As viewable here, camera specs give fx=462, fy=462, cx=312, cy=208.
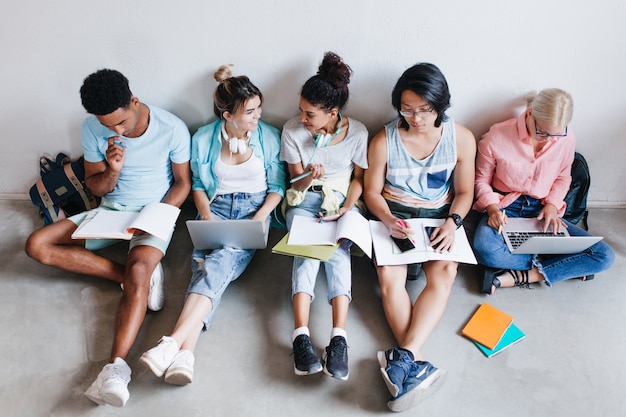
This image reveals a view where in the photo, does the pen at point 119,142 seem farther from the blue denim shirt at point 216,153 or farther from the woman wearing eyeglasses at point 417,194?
the woman wearing eyeglasses at point 417,194

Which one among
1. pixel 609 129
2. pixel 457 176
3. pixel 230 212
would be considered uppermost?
pixel 609 129

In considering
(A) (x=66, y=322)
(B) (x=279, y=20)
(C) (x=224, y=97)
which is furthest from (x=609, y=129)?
(A) (x=66, y=322)

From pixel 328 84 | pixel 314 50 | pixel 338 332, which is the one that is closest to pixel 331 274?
pixel 338 332

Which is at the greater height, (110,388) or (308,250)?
(308,250)

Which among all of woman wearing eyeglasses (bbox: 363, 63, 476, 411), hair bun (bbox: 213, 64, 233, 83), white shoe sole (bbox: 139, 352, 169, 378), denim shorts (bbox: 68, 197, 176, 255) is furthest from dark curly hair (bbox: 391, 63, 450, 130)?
white shoe sole (bbox: 139, 352, 169, 378)

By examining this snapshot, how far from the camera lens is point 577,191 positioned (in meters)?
2.42

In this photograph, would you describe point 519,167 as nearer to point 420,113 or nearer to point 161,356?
point 420,113

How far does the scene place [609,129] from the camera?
2424 mm

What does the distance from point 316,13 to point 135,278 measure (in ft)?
4.64

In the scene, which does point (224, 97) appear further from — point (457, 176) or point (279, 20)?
Result: point (457, 176)

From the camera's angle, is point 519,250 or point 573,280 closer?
point 519,250

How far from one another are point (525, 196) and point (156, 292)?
185 cm

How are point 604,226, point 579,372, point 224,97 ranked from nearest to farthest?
point 579,372 < point 224,97 < point 604,226

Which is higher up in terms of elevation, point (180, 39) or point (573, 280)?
point (180, 39)
